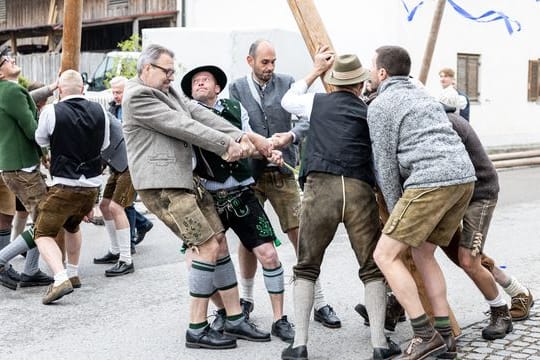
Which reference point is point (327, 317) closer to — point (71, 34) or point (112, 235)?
point (112, 235)

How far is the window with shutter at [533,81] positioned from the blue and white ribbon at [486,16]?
125cm

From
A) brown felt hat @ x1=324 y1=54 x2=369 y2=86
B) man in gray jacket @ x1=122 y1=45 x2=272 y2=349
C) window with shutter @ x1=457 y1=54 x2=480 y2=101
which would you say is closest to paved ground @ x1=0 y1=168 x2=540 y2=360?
man in gray jacket @ x1=122 y1=45 x2=272 y2=349

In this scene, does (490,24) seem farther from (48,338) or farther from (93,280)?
(48,338)

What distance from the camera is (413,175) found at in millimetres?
4820

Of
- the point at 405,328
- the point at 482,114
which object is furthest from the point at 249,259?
the point at 482,114

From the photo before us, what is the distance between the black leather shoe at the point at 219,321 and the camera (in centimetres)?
567

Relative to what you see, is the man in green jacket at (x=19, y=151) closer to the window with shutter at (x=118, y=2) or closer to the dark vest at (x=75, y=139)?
the dark vest at (x=75, y=139)

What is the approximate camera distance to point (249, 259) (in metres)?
5.98

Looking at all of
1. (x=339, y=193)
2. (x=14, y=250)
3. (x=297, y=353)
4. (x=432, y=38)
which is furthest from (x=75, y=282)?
(x=432, y=38)

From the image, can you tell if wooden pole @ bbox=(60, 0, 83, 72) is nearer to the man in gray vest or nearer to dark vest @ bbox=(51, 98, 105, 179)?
dark vest @ bbox=(51, 98, 105, 179)

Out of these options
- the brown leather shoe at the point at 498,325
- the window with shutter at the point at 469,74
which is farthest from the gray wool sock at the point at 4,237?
the window with shutter at the point at 469,74

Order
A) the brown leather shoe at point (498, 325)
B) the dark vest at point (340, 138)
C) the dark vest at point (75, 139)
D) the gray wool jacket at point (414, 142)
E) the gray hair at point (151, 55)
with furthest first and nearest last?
1. the dark vest at point (75, 139)
2. the brown leather shoe at point (498, 325)
3. the gray hair at point (151, 55)
4. the dark vest at point (340, 138)
5. the gray wool jacket at point (414, 142)

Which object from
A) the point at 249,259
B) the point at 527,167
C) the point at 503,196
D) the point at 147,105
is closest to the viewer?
the point at 147,105

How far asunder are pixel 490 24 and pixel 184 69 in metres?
10.3
